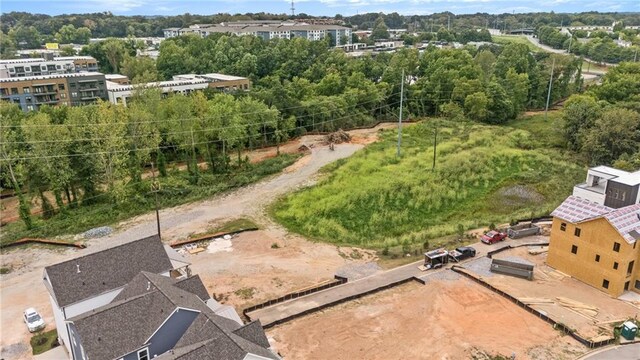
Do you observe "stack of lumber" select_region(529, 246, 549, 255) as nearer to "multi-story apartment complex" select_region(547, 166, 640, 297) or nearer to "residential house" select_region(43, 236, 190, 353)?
"multi-story apartment complex" select_region(547, 166, 640, 297)

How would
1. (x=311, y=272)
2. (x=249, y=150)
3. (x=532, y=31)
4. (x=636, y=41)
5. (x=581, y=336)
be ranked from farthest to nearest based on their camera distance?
(x=532, y=31)
(x=636, y=41)
(x=249, y=150)
(x=311, y=272)
(x=581, y=336)

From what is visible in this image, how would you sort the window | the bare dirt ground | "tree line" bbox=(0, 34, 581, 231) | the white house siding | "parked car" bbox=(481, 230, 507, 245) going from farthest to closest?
"tree line" bbox=(0, 34, 581, 231) < "parked car" bbox=(481, 230, 507, 245) < the bare dirt ground < the white house siding < the window

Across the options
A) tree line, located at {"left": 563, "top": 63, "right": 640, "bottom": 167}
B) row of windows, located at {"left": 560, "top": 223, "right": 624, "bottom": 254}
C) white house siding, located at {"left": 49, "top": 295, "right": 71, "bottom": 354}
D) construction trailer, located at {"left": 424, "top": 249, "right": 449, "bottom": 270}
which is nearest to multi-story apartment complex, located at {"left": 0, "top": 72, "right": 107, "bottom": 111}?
white house siding, located at {"left": 49, "top": 295, "right": 71, "bottom": 354}

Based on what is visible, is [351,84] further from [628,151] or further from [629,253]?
[629,253]

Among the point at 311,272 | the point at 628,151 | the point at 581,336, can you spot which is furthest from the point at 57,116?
the point at 628,151

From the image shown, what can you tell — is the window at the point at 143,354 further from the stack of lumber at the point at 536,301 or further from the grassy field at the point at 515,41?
the grassy field at the point at 515,41

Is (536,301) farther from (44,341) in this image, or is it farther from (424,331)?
(44,341)
